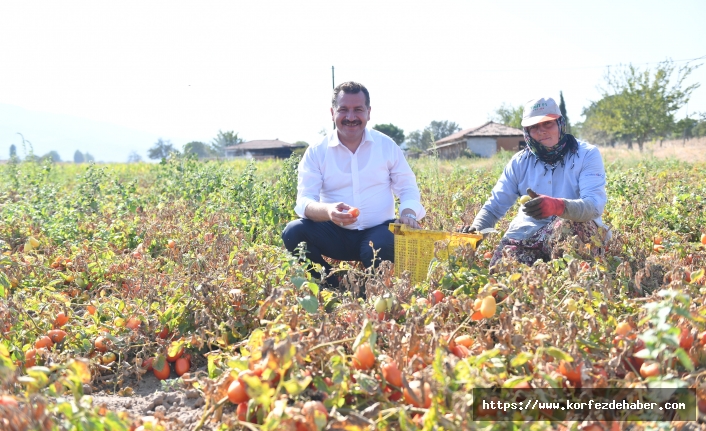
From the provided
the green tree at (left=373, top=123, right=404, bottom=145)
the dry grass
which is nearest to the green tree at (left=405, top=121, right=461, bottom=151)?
the green tree at (left=373, top=123, right=404, bottom=145)

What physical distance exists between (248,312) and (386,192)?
5.06 ft

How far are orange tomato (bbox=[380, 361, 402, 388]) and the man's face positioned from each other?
2.07 m

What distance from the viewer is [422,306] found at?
2.06m

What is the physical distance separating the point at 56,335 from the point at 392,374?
1522 millimetres

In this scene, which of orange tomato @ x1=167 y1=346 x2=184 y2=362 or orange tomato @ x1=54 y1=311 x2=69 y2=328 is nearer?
orange tomato @ x1=167 y1=346 x2=184 y2=362

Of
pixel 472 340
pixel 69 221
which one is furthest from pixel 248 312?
pixel 69 221

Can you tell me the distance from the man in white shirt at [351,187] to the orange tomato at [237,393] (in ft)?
6.02

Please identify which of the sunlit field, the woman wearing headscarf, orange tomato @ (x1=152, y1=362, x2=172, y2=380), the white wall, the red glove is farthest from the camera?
the white wall

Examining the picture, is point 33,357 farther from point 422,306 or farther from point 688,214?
point 688,214

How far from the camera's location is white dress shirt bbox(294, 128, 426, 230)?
3496 millimetres

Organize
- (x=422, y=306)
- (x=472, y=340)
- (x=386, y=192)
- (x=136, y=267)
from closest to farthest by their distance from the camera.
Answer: (x=472, y=340) → (x=422, y=306) → (x=136, y=267) → (x=386, y=192)

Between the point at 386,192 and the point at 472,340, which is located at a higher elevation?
the point at 386,192

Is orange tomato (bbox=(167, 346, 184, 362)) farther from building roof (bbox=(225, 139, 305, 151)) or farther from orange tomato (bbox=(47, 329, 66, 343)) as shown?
building roof (bbox=(225, 139, 305, 151))

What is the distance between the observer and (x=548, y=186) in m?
3.30
